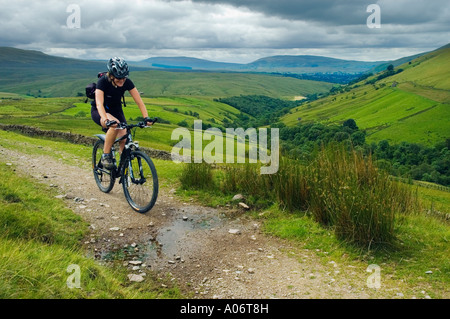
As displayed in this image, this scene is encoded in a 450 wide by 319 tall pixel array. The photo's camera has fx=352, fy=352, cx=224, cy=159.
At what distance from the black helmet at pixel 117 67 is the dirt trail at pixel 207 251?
2.70 metres

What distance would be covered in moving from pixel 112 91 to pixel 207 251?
12.7 feet

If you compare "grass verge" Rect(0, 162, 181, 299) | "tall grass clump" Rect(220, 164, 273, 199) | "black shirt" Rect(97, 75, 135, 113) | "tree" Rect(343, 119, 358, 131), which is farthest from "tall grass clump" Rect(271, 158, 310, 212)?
"tree" Rect(343, 119, 358, 131)

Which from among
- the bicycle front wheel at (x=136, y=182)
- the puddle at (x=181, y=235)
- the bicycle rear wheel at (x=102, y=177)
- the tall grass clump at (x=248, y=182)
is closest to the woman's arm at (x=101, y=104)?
the bicycle front wheel at (x=136, y=182)

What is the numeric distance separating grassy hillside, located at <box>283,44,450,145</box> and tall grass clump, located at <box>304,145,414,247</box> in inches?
4403

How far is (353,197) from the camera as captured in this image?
18.3 ft

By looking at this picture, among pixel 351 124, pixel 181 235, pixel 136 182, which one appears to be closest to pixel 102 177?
pixel 136 182

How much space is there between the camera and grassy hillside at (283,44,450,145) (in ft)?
370

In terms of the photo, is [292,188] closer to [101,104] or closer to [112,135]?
[112,135]

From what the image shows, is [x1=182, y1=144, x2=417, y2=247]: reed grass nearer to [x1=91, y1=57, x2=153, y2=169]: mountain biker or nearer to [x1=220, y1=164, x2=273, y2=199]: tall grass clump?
[x1=220, y1=164, x2=273, y2=199]: tall grass clump

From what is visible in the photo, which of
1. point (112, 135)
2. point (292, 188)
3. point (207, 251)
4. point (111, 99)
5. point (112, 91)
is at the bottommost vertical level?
point (207, 251)

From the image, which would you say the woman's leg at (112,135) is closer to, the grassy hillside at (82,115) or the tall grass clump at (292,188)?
the tall grass clump at (292,188)

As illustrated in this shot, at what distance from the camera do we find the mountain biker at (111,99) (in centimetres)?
686

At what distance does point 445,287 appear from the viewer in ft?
14.3
